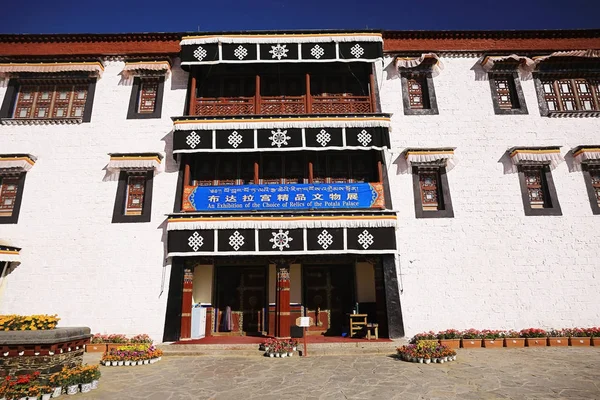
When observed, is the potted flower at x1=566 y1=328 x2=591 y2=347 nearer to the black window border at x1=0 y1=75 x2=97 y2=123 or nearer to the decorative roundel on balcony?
the decorative roundel on balcony

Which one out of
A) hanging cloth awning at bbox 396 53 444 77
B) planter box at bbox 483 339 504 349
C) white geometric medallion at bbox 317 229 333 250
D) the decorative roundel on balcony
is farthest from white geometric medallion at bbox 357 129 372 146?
planter box at bbox 483 339 504 349

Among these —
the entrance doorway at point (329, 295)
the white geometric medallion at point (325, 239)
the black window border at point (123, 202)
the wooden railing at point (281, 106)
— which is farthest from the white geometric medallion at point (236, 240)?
the wooden railing at point (281, 106)

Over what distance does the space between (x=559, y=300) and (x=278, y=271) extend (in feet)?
30.8

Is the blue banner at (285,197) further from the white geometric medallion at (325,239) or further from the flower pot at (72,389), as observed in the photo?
the flower pot at (72,389)

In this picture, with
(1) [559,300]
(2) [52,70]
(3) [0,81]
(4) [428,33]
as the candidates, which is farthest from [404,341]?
(3) [0,81]

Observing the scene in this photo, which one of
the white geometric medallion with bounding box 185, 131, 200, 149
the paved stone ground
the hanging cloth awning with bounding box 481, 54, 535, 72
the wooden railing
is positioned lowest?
the paved stone ground

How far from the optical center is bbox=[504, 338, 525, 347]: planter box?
1057cm

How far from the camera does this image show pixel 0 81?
13688 mm

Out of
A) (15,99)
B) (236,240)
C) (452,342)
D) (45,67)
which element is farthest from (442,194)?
(15,99)

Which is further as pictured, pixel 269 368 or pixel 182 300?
pixel 182 300

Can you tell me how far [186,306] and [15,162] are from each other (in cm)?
825

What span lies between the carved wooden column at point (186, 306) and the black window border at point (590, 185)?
14392mm

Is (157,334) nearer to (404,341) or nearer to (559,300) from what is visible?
(404,341)

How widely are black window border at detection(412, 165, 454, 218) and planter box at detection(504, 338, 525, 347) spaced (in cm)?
422
